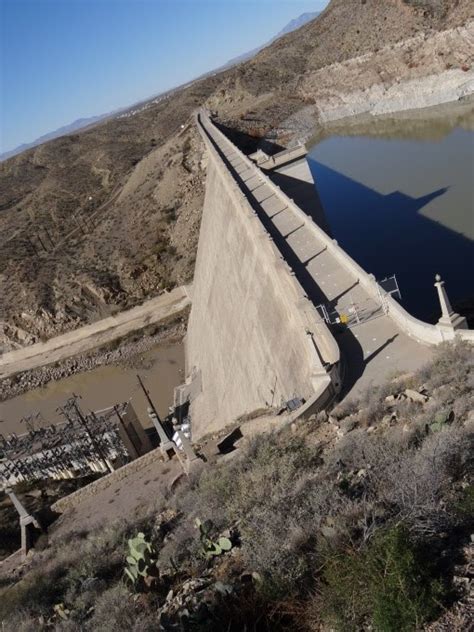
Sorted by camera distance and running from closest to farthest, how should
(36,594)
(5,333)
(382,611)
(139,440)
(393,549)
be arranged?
1. (382,611)
2. (393,549)
3. (36,594)
4. (139,440)
5. (5,333)

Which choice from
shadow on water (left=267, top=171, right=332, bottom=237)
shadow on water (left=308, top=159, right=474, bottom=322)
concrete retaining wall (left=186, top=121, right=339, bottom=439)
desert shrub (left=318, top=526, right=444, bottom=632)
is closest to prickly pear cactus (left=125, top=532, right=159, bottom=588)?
desert shrub (left=318, top=526, right=444, bottom=632)

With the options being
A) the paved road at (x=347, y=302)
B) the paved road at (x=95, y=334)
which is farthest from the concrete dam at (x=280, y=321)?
the paved road at (x=95, y=334)

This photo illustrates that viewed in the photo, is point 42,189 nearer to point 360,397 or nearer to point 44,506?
point 44,506

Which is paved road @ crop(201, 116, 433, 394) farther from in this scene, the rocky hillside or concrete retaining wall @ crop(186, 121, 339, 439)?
the rocky hillside

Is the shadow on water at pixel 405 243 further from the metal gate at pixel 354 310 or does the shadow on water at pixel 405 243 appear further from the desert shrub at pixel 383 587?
the desert shrub at pixel 383 587

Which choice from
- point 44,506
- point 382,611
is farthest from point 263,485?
point 44,506

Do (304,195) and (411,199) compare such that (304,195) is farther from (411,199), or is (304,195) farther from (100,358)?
(100,358)

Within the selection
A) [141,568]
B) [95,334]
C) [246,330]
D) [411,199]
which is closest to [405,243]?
[411,199]
